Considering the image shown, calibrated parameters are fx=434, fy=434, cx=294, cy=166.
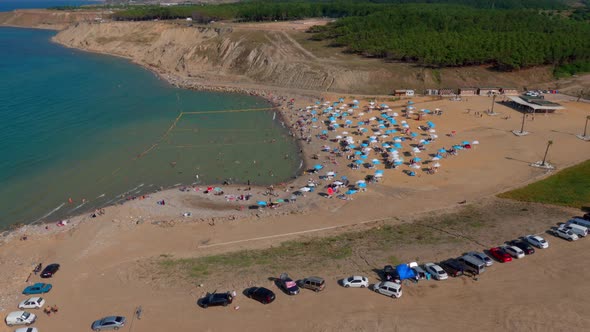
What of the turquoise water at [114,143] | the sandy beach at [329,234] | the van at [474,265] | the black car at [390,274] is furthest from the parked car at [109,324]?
the van at [474,265]

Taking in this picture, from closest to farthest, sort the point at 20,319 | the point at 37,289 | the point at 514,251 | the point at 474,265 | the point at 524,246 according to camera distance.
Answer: the point at 20,319, the point at 474,265, the point at 37,289, the point at 514,251, the point at 524,246

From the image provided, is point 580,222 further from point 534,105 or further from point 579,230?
A: point 534,105

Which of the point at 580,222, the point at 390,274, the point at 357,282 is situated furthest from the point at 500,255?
the point at 357,282

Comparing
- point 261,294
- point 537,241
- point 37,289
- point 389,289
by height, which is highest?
point 537,241

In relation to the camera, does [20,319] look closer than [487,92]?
Yes

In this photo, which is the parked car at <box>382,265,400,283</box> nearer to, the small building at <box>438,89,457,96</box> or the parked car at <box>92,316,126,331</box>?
the parked car at <box>92,316,126,331</box>

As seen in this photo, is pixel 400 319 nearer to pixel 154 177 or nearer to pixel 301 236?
pixel 301 236

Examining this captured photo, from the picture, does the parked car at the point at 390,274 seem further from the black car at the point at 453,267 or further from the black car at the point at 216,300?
the black car at the point at 216,300

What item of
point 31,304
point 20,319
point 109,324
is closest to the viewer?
point 109,324
